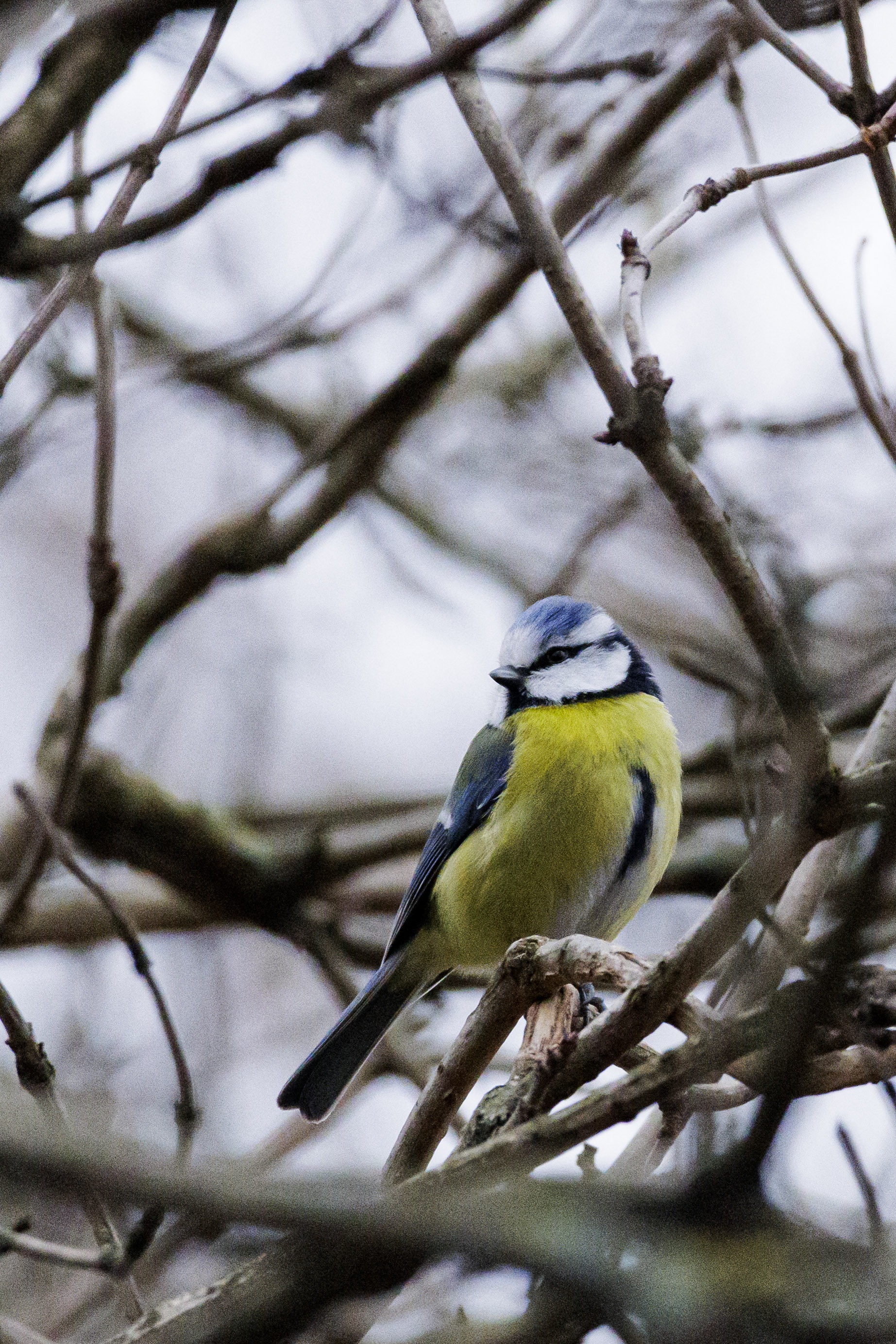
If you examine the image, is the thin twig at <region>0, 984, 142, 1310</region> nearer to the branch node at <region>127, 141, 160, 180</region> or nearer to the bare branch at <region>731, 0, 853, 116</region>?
the branch node at <region>127, 141, 160, 180</region>

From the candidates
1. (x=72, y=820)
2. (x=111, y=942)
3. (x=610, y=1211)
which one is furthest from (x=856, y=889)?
(x=111, y=942)

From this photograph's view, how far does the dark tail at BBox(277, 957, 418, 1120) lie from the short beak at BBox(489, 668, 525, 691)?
74cm

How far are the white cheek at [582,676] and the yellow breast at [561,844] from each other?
0.64 feet

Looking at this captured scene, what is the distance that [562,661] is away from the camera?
3363 mm

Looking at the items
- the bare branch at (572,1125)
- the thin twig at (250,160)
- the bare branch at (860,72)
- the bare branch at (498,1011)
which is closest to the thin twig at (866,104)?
the bare branch at (860,72)

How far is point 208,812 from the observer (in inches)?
143

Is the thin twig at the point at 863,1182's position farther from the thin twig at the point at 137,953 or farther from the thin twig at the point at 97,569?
the thin twig at the point at 97,569

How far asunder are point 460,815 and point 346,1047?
60 cm

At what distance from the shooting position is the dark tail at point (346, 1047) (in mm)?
2887

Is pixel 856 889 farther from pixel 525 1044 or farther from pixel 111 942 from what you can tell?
pixel 111 942

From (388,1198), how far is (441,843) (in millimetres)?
2260

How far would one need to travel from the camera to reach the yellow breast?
2895 mm

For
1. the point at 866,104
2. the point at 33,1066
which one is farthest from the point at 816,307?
the point at 33,1066

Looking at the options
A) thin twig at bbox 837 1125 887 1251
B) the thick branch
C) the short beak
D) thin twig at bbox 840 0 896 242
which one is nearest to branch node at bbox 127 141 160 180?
the thick branch
